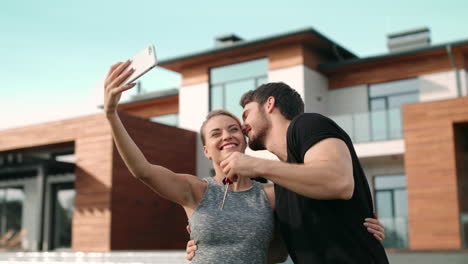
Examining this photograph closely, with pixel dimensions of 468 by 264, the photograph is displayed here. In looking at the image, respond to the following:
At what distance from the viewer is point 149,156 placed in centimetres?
2025

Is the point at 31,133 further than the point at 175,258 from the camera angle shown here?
Yes

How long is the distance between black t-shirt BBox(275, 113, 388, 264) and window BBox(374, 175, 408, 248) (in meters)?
15.4

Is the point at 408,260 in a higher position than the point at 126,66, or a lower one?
lower

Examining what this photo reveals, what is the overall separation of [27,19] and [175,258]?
603cm

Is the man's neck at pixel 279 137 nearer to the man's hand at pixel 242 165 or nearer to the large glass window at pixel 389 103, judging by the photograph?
the man's hand at pixel 242 165

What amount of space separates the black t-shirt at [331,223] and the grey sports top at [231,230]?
1.29 feet

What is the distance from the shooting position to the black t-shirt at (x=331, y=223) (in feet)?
8.82

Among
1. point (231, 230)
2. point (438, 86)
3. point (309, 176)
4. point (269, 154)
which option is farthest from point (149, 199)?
point (309, 176)

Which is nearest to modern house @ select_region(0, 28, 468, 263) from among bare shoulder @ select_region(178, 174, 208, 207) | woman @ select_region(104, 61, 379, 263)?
woman @ select_region(104, 61, 379, 263)

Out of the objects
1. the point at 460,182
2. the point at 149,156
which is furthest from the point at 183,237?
the point at 460,182

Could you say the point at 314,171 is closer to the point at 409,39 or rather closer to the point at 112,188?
the point at 112,188

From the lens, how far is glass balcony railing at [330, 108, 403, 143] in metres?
19.0

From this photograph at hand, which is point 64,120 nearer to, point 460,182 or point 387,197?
point 387,197

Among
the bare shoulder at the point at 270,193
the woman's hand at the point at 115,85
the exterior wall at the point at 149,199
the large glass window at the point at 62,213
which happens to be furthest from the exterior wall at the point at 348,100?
the woman's hand at the point at 115,85
